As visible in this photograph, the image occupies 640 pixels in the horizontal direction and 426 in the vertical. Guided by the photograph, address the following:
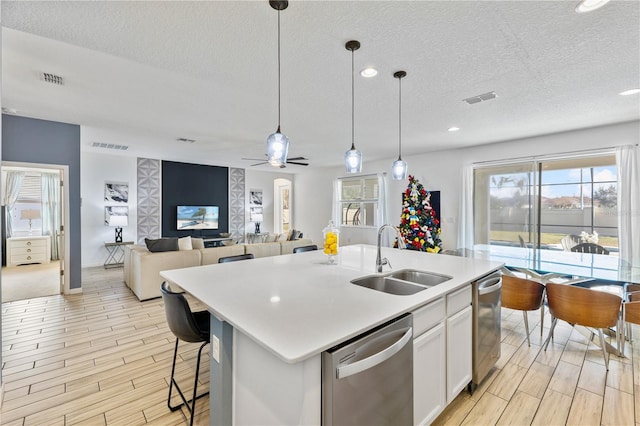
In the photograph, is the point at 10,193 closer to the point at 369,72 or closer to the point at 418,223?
the point at 369,72

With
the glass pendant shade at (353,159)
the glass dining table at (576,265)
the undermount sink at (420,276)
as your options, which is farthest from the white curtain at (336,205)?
the undermount sink at (420,276)

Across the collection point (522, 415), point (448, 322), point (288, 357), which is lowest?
Answer: point (522, 415)

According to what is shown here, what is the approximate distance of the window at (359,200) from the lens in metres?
7.84

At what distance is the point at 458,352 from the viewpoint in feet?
6.16

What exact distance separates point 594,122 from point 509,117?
140cm

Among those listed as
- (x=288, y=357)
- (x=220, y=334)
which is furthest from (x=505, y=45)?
(x=220, y=334)

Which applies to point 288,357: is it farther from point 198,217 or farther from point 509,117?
point 198,217

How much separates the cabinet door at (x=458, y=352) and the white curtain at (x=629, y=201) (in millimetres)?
3863

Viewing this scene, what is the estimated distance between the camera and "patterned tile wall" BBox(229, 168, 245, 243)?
891 centimetres

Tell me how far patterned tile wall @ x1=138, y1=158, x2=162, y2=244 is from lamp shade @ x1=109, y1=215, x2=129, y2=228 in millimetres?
646

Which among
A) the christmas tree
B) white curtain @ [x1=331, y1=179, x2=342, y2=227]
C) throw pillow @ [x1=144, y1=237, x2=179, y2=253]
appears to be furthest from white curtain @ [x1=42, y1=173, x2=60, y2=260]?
the christmas tree

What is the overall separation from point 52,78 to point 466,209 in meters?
6.58

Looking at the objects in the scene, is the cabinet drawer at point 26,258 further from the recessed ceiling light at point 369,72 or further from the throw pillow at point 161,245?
the recessed ceiling light at point 369,72

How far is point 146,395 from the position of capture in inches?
82.7
